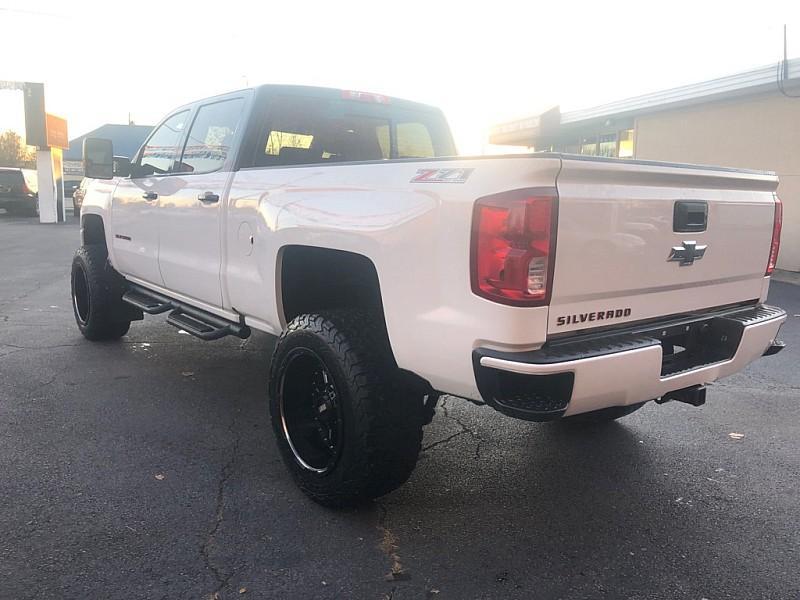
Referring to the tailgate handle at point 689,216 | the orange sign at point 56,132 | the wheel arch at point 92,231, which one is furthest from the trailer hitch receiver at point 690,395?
the orange sign at point 56,132

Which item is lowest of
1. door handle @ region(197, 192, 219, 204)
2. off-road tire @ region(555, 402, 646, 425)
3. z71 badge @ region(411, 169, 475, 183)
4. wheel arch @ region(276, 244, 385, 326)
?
off-road tire @ region(555, 402, 646, 425)

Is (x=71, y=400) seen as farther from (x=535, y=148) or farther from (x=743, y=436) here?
(x=535, y=148)

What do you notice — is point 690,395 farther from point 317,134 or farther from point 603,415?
point 317,134

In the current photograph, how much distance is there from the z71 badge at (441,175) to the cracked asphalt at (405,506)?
148cm

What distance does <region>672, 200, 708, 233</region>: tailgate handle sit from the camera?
276cm

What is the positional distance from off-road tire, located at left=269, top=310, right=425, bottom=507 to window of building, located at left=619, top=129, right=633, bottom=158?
1425cm

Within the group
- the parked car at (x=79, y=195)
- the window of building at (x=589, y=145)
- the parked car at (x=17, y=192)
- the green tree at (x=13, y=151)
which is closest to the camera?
the parked car at (x=79, y=195)

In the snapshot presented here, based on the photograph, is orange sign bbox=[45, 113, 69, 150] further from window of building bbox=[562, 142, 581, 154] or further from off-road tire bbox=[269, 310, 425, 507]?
off-road tire bbox=[269, 310, 425, 507]

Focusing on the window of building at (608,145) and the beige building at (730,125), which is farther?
the window of building at (608,145)

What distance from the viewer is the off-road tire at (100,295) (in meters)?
5.78

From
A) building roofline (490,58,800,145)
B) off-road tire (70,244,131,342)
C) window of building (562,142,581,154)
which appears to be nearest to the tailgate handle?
off-road tire (70,244,131,342)

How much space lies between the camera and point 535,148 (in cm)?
2050

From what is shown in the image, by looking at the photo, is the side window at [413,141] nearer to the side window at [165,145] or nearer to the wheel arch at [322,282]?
the side window at [165,145]

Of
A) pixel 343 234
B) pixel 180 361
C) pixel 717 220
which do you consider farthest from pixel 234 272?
pixel 717 220
